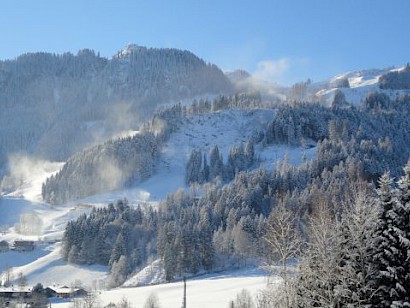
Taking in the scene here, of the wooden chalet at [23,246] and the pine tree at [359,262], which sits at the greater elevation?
the pine tree at [359,262]

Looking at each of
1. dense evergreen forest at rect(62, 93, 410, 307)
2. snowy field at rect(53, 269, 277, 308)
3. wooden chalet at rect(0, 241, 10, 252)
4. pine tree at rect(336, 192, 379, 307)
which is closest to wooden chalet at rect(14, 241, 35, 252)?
wooden chalet at rect(0, 241, 10, 252)

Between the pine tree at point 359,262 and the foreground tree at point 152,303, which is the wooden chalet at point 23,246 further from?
the pine tree at point 359,262

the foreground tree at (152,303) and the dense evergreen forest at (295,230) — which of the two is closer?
the dense evergreen forest at (295,230)

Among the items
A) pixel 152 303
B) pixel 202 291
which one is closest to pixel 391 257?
pixel 152 303

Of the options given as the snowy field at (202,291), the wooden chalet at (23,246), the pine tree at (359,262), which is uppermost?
the pine tree at (359,262)

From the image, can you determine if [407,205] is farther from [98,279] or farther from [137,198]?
[137,198]

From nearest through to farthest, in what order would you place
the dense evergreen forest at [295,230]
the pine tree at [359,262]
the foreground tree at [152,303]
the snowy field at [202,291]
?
the pine tree at [359,262]
the dense evergreen forest at [295,230]
the foreground tree at [152,303]
the snowy field at [202,291]

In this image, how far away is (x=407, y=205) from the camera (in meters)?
A: 24.0

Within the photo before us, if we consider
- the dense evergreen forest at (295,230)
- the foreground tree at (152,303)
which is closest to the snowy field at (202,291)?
the foreground tree at (152,303)

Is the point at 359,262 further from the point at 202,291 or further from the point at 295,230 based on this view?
the point at 202,291

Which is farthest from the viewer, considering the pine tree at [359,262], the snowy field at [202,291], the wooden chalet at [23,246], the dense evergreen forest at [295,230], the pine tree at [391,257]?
the wooden chalet at [23,246]

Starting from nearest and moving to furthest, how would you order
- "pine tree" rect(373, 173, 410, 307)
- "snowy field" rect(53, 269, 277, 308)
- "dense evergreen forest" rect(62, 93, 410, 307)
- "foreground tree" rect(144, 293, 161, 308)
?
"pine tree" rect(373, 173, 410, 307) < "dense evergreen forest" rect(62, 93, 410, 307) < "foreground tree" rect(144, 293, 161, 308) < "snowy field" rect(53, 269, 277, 308)

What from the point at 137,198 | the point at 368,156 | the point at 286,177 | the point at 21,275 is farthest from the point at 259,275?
the point at 137,198

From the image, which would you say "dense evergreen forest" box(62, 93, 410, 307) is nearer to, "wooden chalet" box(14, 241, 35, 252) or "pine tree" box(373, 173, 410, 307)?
"pine tree" box(373, 173, 410, 307)
